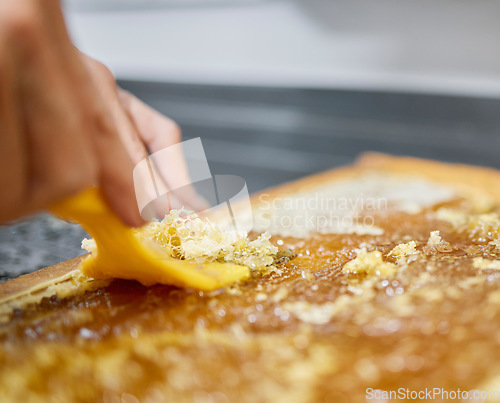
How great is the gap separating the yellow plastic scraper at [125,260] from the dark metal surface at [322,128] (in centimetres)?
103

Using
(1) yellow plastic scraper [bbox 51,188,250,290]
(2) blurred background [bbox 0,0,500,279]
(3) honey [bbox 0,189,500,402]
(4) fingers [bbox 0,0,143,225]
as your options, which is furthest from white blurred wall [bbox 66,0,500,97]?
(4) fingers [bbox 0,0,143,225]

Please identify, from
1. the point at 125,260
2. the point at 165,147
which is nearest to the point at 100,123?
the point at 125,260

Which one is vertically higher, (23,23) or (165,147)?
(23,23)

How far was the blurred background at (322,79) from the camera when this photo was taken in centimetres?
191

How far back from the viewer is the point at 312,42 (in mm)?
→ 2195

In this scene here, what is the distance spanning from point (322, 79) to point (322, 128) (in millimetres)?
224

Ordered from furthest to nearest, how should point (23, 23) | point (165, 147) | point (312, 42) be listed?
point (312, 42), point (165, 147), point (23, 23)

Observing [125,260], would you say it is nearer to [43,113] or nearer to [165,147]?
[43,113]

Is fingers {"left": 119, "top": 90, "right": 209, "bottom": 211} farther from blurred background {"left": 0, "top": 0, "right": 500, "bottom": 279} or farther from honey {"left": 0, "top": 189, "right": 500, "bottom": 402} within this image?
blurred background {"left": 0, "top": 0, "right": 500, "bottom": 279}

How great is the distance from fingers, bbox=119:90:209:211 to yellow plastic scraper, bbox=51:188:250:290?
7.7 inches

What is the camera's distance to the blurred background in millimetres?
1907

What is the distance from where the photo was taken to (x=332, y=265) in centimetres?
94

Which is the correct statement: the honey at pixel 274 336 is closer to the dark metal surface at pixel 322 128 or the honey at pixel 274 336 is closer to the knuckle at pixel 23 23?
the knuckle at pixel 23 23

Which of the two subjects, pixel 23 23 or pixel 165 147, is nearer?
pixel 23 23
